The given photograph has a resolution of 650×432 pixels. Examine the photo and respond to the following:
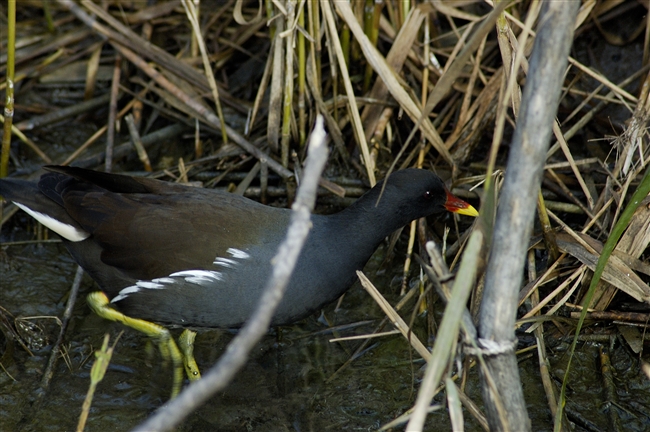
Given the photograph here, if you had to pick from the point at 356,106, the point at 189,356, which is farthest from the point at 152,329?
the point at 356,106

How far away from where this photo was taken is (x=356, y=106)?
331 cm

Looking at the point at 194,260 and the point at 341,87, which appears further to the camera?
the point at 341,87

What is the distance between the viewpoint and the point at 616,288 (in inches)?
112

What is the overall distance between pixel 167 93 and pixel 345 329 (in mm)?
1850

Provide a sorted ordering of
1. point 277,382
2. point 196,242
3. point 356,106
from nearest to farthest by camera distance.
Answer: point 196,242 < point 277,382 < point 356,106

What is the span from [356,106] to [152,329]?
145cm

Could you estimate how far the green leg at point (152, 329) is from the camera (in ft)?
9.79

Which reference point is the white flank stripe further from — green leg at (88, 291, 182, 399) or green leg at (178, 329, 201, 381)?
green leg at (178, 329, 201, 381)

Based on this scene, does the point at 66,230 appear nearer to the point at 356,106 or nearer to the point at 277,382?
the point at 277,382

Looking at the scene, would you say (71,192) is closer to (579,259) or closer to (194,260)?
(194,260)

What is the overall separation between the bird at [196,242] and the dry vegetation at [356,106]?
1.39ft

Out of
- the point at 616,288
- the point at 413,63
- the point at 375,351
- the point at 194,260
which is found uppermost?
the point at 413,63

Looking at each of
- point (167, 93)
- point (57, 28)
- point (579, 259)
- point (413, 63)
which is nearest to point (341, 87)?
point (413, 63)

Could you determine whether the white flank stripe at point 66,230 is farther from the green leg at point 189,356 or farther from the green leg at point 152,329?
the green leg at point 189,356
